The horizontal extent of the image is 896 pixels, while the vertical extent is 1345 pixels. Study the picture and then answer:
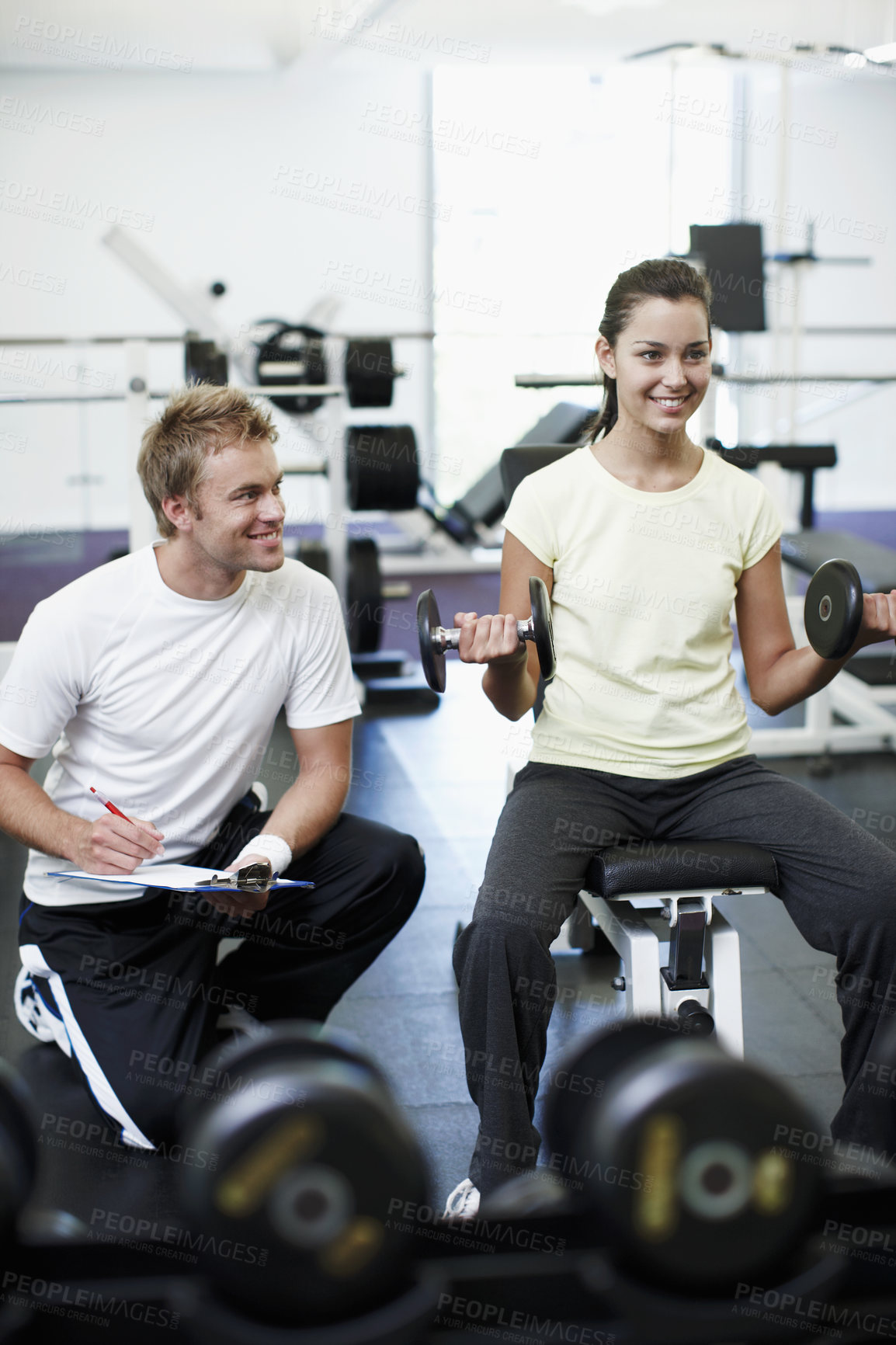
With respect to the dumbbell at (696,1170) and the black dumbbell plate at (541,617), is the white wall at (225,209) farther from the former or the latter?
the dumbbell at (696,1170)

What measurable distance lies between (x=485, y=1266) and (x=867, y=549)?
313 cm

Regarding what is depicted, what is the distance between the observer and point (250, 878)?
1.60m

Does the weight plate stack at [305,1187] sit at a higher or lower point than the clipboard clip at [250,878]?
higher

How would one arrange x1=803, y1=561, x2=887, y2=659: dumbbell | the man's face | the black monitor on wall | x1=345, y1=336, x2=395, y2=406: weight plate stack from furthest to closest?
x1=345, y1=336, x2=395, y2=406: weight plate stack < the black monitor on wall < the man's face < x1=803, y1=561, x2=887, y2=659: dumbbell

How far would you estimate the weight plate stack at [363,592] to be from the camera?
394 cm

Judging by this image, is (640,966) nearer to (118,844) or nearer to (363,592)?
(118,844)

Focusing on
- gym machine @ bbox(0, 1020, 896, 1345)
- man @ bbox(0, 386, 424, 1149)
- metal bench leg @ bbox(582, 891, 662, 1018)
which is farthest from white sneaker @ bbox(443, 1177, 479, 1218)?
gym machine @ bbox(0, 1020, 896, 1345)

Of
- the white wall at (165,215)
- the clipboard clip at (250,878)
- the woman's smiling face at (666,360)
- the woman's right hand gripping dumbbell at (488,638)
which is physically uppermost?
the white wall at (165,215)

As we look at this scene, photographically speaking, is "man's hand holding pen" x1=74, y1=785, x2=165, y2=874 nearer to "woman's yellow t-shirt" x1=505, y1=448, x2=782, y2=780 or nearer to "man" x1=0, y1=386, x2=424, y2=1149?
"man" x1=0, y1=386, x2=424, y2=1149

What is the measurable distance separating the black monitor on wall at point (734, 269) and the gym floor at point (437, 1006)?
1.28 metres

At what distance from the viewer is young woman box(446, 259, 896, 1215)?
1472mm

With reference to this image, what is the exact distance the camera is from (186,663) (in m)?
1.76

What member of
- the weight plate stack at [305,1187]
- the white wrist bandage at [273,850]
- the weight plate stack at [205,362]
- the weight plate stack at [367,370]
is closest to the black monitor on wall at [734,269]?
the weight plate stack at [367,370]

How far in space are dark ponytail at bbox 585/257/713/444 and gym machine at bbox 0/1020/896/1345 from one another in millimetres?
1293
